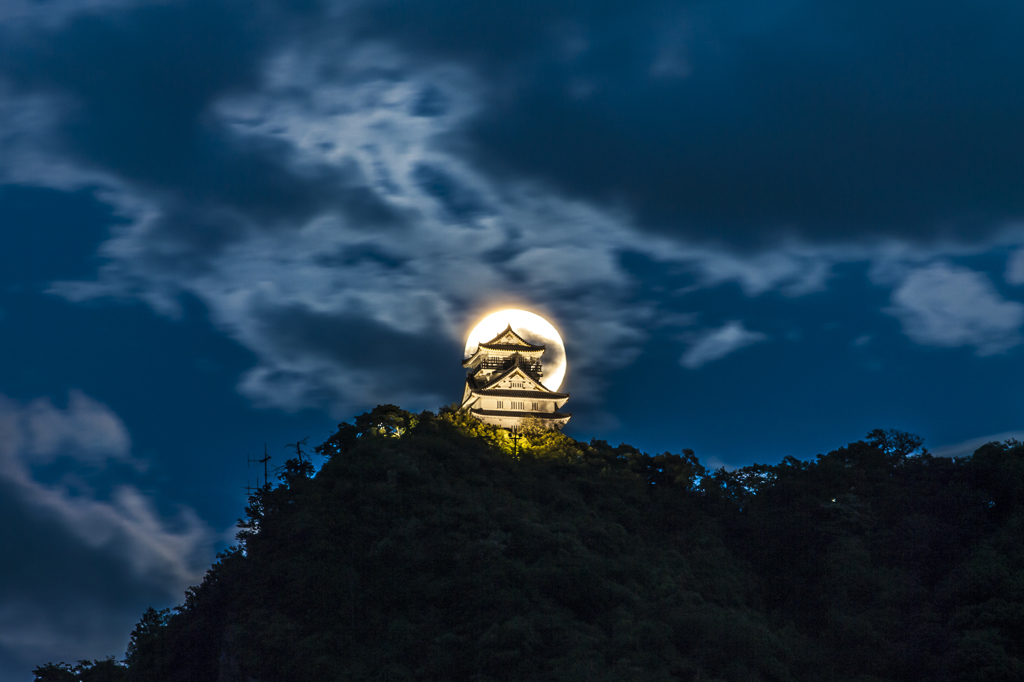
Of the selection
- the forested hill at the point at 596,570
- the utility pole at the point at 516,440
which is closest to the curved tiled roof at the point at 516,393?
the utility pole at the point at 516,440

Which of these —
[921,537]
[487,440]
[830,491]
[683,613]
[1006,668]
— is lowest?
[1006,668]

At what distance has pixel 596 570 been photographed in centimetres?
3453

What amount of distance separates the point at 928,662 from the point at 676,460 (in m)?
13.5

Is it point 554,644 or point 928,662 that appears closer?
point 554,644

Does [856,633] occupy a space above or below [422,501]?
below

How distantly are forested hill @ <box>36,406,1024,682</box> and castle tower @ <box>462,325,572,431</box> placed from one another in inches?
171

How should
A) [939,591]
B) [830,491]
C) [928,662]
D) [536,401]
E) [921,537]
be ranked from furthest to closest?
[536,401], [830,491], [921,537], [939,591], [928,662]

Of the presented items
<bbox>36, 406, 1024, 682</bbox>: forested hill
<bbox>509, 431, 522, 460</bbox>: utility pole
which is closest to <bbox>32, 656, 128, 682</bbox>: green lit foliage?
<bbox>36, 406, 1024, 682</bbox>: forested hill

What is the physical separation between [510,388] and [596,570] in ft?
55.7

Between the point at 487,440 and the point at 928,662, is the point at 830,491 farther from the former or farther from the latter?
the point at 487,440

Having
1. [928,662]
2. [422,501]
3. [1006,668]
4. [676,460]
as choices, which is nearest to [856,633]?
[928,662]

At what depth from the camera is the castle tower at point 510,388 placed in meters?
50.0

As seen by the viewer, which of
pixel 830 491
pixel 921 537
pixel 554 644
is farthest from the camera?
pixel 830 491

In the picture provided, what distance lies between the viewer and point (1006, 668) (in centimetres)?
3167
